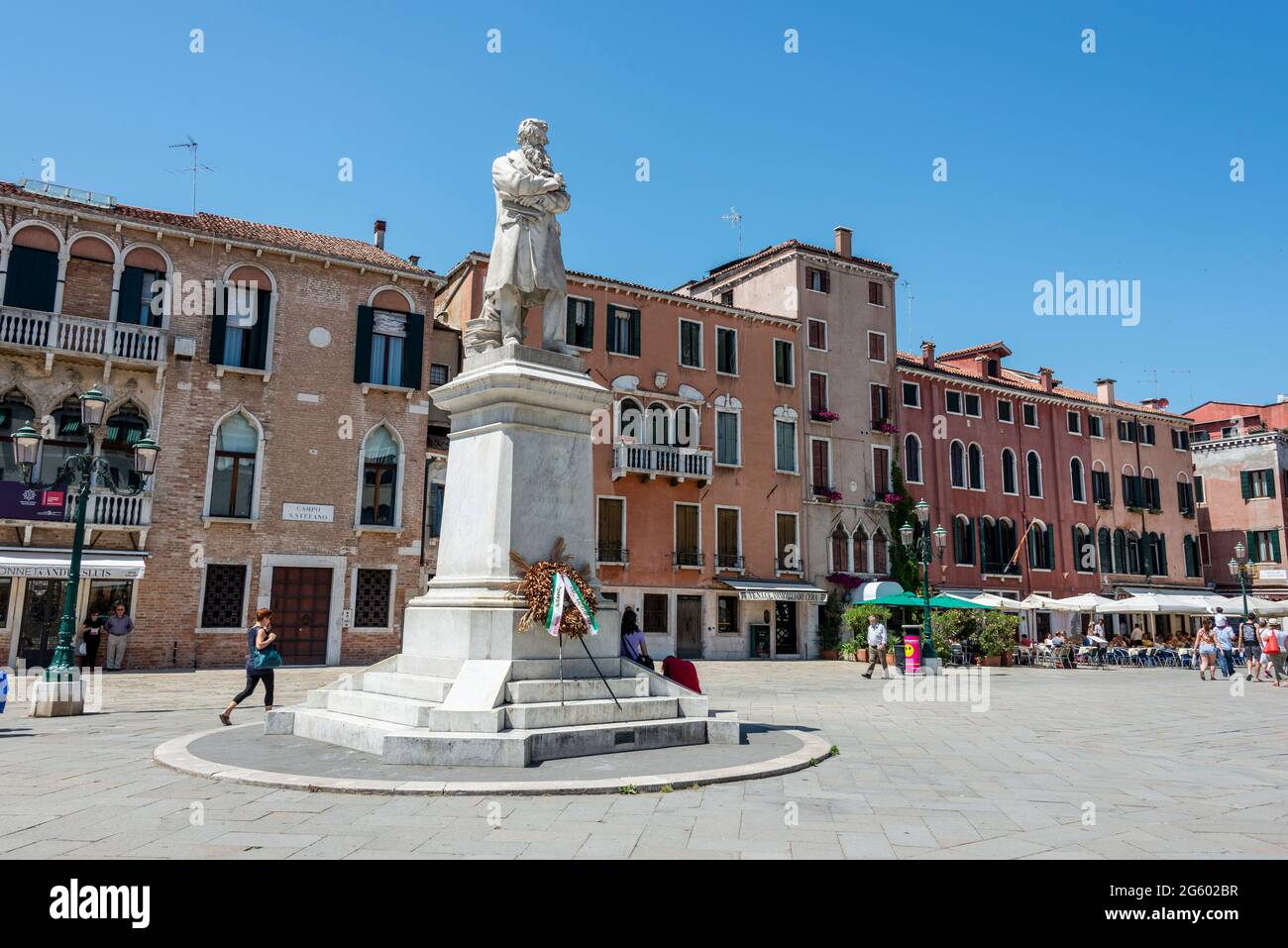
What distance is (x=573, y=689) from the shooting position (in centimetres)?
805

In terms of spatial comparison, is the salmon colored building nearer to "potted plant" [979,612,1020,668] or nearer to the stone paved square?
"potted plant" [979,612,1020,668]

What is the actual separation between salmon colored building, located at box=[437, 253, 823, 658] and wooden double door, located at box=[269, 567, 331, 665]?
8851 millimetres

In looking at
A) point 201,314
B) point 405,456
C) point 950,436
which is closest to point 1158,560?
point 950,436

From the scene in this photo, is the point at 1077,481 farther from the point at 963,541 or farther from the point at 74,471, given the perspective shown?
the point at 74,471

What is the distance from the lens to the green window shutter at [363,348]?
25.7m

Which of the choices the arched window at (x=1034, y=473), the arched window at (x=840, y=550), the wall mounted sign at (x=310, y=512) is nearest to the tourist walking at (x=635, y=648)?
the wall mounted sign at (x=310, y=512)

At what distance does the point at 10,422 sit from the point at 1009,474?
1455 inches

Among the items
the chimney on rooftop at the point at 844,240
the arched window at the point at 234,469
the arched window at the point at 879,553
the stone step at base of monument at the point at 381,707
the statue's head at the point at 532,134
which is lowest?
the stone step at base of monument at the point at 381,707

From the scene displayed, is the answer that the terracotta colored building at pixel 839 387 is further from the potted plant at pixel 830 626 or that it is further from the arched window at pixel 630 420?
the arched window at pixel 630 420

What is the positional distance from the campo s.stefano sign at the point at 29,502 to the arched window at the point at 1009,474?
35436 mm

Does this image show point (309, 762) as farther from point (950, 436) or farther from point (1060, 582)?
Answer: point (1060, 582)

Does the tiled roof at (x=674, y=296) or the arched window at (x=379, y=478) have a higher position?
the tiled roof at (x=674, y=296)

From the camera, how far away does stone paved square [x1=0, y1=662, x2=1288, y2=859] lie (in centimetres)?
483

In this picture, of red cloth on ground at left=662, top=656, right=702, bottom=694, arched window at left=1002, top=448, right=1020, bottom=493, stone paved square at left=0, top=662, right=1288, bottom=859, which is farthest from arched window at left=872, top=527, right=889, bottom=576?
red cloth on ground at left=662, top=656, right=702, bottom=694
